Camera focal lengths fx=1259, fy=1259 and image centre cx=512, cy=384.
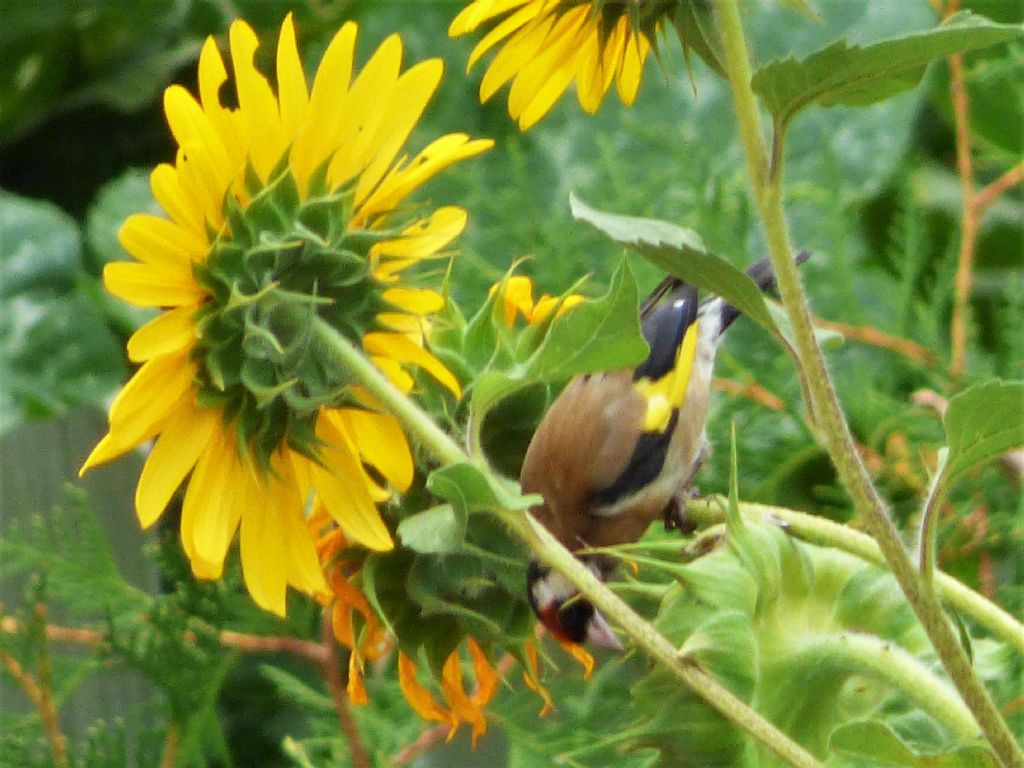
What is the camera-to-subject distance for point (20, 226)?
82 centimetres

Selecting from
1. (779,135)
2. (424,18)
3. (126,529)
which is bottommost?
(126,529)

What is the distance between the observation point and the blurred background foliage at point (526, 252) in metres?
0.58

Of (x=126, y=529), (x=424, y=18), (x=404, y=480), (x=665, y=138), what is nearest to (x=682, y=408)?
(x=404, y=480)

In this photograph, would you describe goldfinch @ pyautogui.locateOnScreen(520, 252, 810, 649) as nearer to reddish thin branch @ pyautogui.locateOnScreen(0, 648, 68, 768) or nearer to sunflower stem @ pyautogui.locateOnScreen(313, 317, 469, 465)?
sunflower stem @ pyautogui.locateOnScreen(313, 317, 469, 465)

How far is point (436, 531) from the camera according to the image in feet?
0.91

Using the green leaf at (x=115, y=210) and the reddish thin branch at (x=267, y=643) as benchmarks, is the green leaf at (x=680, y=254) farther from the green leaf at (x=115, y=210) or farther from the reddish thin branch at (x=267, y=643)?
the green leaf at (x=115, y=210)

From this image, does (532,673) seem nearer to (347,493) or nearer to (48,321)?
(347,493)

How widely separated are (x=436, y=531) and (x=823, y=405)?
88 millimetres

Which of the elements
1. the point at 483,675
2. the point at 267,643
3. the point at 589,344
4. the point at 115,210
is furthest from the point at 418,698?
the point at 115,210

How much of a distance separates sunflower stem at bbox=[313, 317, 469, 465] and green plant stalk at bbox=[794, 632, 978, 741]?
96mm

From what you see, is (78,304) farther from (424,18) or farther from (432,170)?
(432,170)

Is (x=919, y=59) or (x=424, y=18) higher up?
(x=424, y=18)

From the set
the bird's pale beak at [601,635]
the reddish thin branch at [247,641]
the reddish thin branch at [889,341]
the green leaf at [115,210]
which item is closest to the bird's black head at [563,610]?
the bird's pale beak at [601,635]

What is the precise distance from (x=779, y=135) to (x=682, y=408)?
8.4 inches
